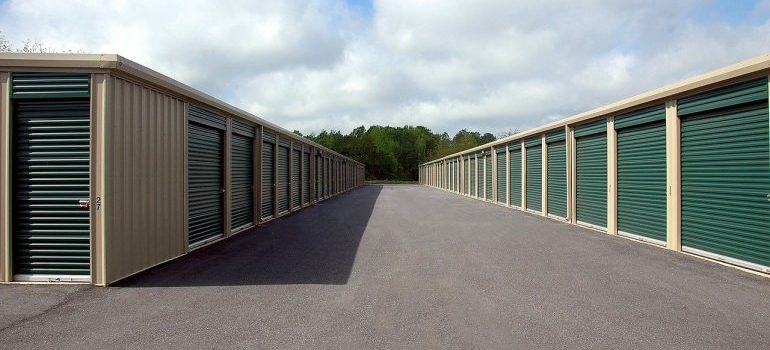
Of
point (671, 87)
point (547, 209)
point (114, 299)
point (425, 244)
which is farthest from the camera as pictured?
point (547, 209)

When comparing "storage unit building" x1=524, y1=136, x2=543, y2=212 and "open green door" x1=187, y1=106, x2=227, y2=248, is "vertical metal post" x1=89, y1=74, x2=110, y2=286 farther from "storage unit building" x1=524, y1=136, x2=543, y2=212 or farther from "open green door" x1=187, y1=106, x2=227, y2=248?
"storage unit building" x1=524, y1=136, x2=543, y2=212

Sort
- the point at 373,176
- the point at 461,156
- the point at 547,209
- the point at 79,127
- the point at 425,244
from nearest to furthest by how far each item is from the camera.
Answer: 1. the point at 79,127
2. the point at 425,244
3. the point at 547,209
4. the point at 461,156
5. the point at 373,176

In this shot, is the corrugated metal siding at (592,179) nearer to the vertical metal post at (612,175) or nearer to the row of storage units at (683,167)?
the row of storage units at (683,167)

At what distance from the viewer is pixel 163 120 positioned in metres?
7.54

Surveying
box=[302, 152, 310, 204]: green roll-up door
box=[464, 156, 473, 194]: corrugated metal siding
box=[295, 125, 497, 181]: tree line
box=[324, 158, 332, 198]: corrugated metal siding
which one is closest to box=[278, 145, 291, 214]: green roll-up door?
box=[302, 152, 310, 204]: green roll-up door

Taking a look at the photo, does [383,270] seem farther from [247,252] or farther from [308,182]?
[308,182]

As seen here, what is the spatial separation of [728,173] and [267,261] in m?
8.28

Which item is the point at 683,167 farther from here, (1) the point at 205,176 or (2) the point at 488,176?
(2) the point at 488,176

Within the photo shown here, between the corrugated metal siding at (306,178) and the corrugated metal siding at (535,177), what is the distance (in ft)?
32.8

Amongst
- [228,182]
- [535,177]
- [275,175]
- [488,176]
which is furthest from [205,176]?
[488,176]

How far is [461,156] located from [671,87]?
2547cm

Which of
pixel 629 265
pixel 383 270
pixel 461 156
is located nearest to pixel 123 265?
pixel 383 270

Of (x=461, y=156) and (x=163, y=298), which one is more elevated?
(x=461, y=156)

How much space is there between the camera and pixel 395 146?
95.4 metres
